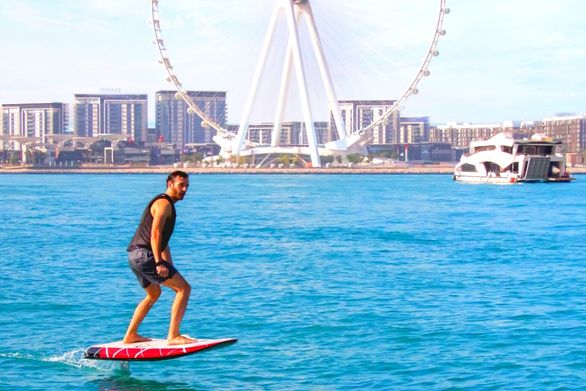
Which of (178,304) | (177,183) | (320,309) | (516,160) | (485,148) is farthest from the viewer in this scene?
(485,148)

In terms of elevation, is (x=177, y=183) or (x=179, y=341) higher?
(x=177, y=183)

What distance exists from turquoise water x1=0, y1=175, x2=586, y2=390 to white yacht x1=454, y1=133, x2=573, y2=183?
54.3 metres

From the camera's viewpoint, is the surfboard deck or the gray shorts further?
the surfboard deck

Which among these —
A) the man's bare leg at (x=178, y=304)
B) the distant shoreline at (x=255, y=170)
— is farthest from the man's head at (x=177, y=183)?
the distant shoreline at (x=255, y=170)

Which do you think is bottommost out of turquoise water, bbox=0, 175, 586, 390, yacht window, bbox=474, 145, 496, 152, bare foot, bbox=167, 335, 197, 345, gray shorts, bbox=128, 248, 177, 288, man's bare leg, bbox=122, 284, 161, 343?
turquoise water, bbox=0, 175, 586, 390

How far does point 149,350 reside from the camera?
10625 millimetres

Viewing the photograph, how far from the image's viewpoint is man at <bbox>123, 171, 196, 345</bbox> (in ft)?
32.5

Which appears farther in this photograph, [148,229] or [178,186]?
[148,229]

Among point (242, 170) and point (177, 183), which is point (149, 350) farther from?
point (242, 170)

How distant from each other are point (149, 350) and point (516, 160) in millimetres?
79705

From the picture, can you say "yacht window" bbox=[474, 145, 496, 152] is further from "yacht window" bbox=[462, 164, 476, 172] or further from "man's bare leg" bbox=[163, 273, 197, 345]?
"man's bare leg" bbox=[163, 273, 197, 345]

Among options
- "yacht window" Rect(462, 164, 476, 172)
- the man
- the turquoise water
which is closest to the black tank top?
the man

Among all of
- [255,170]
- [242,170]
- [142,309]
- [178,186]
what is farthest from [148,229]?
[255,170]

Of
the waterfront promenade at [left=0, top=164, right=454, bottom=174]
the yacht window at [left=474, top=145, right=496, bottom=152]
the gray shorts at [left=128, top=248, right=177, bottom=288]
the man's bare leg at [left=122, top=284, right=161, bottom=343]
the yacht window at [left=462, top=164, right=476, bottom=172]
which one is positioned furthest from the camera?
the waterfront promenade at [left=0, top=164, right=454, bottom=174]
